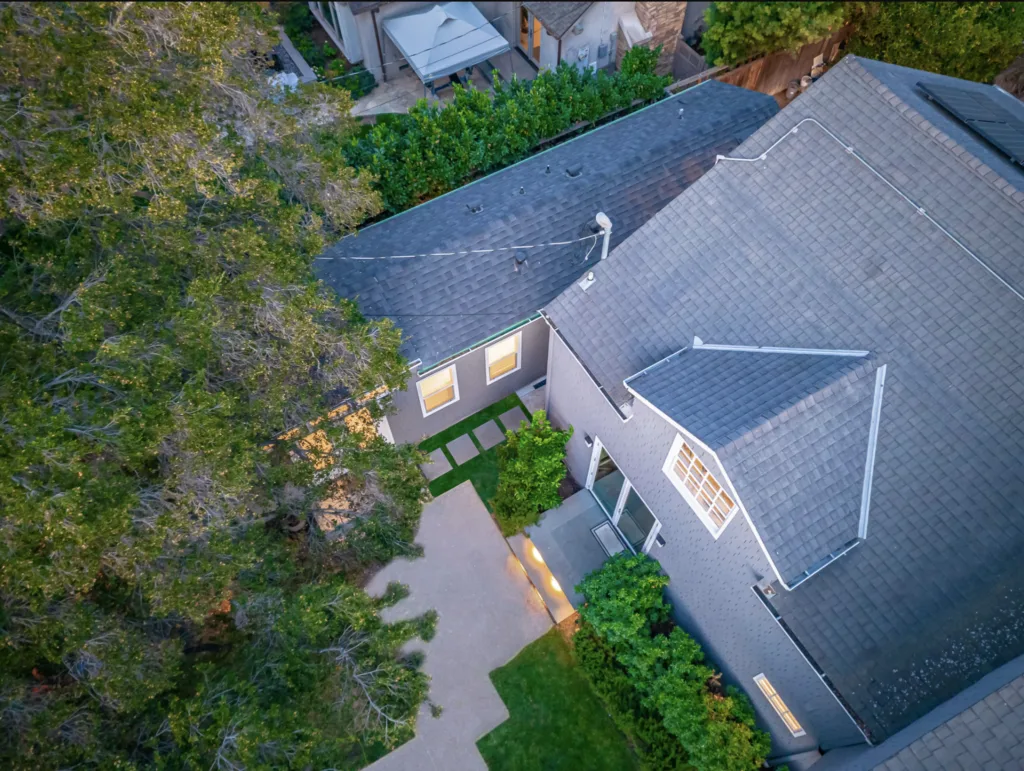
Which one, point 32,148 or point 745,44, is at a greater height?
point 745,44

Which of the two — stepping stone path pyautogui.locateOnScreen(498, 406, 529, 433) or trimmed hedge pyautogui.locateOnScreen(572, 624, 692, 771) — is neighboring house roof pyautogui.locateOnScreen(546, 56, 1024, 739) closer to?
trimmed hedge pyautogui.locateOnScreen(572, 624, 692, 771)

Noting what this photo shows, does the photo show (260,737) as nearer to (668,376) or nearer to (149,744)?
(149,744)

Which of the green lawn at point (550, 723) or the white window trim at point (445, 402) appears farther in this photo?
the white window trim at point (445, 402)

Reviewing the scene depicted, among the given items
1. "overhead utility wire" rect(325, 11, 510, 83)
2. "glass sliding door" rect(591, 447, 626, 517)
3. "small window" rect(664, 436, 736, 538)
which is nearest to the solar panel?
"small window" rect(664, 436, 736, 538)

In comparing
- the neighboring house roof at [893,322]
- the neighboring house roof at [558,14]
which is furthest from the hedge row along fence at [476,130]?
the neighboring house roof at [893,322]

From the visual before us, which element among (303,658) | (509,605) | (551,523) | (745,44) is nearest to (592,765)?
(509,605)

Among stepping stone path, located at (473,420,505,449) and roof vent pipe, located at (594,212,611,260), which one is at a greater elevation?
roof vent pipe, located at (594,212,611,260)

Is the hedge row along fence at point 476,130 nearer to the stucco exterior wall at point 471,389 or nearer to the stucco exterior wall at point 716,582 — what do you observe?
the stucco exterior wall at point 471,389
